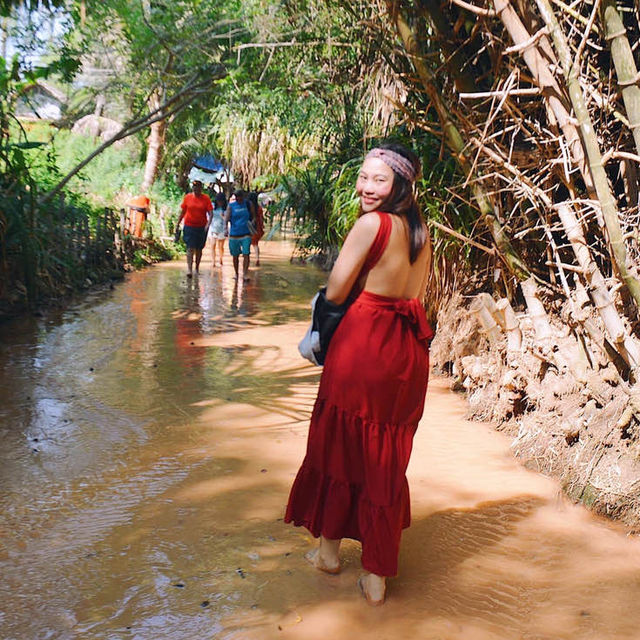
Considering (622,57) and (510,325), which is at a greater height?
(622,57)

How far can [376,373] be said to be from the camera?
312 centimetres

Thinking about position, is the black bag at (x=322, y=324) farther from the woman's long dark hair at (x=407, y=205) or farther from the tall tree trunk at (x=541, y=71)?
the tall tree trunk at (x=541, y=71)

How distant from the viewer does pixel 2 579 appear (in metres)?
3.25

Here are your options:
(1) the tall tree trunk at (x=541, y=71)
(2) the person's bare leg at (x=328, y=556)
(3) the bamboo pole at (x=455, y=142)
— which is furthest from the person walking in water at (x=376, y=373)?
(3) the bamboo pole at (x=455, y=142)

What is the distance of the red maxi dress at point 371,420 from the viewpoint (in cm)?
311

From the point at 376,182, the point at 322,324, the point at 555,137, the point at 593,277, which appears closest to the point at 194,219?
the point at 555,137

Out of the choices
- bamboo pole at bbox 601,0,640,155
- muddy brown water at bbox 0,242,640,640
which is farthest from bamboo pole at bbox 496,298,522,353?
bamboo pole at bbox 601,0,640,155

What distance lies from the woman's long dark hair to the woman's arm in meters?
0.10

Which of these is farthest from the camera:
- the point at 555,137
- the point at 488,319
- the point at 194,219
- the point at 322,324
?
the point at 194,219

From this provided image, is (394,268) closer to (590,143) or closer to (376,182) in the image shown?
(376,182)

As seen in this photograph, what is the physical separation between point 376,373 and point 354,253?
1.60 feet

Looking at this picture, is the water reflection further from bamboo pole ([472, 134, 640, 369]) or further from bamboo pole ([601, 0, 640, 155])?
bamboo pole ([601, 0, 640, 155])

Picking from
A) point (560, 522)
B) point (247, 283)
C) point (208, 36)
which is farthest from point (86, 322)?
point (560, 522)

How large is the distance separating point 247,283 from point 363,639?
10.9 m
